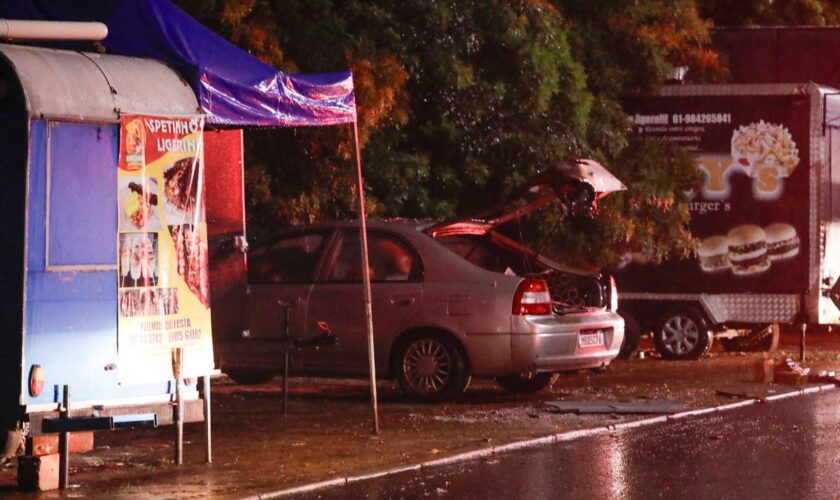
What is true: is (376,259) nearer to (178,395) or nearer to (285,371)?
(285,371)

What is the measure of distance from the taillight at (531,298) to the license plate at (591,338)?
45 centimetres

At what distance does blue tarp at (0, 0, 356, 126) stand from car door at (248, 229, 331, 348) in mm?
3525

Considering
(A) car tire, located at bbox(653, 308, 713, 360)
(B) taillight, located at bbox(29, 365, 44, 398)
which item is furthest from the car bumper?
(B) taillight, located at bbox(29, 365, 44, 398)

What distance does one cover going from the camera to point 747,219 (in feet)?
69.1

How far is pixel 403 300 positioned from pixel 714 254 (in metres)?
6.93

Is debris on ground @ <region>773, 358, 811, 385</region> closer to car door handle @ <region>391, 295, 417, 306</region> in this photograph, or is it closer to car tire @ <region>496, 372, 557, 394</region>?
car tire @ <region>496, 372, 557, 394</region>

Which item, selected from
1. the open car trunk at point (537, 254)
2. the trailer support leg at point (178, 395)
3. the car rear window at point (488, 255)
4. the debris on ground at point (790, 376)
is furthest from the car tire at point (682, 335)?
the trailer support leg at point (178, 395)

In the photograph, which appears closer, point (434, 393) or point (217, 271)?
point (217, 271)

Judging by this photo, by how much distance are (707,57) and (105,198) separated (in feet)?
44.9

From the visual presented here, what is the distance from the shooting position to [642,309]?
21.6 metres

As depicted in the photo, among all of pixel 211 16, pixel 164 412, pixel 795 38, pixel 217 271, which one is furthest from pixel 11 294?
pixel 795 38

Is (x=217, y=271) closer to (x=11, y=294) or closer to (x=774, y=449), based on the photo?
(x=11, y=294)

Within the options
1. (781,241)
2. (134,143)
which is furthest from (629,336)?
(134,143)

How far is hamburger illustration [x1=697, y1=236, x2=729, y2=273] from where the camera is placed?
21.1 meters
